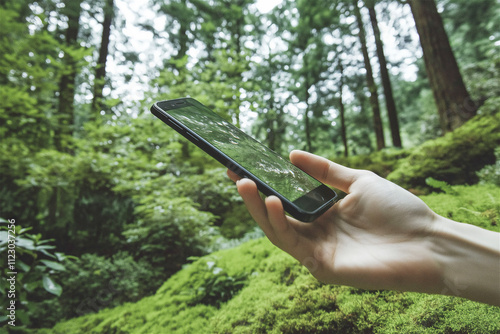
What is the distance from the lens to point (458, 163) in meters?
3.48

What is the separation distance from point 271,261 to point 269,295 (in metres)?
0.54

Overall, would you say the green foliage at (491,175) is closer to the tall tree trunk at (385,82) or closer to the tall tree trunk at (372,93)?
the tall tree trunk at (372,93)

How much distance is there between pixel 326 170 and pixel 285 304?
1021mm

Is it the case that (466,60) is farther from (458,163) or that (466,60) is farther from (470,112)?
(458,163)

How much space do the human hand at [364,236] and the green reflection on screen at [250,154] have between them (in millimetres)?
152

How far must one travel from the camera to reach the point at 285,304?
1656mm

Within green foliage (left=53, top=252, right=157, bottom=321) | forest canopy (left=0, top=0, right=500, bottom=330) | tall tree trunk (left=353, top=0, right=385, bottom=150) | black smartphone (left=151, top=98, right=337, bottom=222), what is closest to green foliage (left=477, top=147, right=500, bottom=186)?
forest canopy (left=0, top=0, right=500, bottom=330)

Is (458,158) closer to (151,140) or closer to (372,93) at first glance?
(151,140)

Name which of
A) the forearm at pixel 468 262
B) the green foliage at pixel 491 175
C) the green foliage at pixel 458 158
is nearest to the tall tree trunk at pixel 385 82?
the green foliage at pixel 458 158

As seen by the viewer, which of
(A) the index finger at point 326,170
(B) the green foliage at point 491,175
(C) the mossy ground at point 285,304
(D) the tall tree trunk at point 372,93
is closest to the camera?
(C) the mossy ground at point 285,304

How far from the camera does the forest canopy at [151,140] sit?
3770mm

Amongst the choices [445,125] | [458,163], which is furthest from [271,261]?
[445,125]

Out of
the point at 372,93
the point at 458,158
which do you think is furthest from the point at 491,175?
the point at 372,93

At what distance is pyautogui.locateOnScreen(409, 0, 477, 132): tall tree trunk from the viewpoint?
16.3 ft
